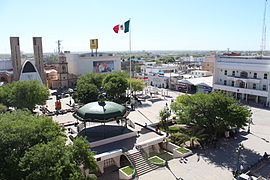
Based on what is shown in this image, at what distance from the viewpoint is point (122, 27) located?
37344 mm

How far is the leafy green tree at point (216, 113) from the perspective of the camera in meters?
26.7

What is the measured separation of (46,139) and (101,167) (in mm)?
7301

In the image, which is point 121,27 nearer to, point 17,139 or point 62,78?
point 17,139

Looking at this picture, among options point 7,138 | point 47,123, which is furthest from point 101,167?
point 7,138

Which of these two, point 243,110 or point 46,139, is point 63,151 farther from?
point 243,110

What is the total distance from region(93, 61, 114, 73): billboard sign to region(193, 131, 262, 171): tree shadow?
58696mm

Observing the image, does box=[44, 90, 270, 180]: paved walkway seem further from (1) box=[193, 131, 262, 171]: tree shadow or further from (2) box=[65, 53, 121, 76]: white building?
(2) box=[65, 53, 121, 76]: white building

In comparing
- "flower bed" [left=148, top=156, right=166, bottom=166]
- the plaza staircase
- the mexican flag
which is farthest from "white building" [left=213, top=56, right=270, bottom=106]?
the plaza staircase

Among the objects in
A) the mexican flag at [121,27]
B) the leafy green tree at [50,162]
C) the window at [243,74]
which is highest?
the mexican flag at [121,27]

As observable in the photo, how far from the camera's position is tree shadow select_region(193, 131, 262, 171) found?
23.0m

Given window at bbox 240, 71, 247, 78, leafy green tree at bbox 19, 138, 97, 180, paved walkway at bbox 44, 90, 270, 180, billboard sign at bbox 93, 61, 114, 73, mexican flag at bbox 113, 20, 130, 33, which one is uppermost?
mexican flag at bbox 113, 20, 130, 33

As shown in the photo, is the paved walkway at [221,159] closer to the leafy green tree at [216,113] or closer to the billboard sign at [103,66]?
the leafy green tree at [216,113]

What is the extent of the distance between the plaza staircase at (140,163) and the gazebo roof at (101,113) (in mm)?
4694

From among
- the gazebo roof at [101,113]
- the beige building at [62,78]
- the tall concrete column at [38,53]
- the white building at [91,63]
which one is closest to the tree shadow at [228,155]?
the gazebo roof at [101,113]
